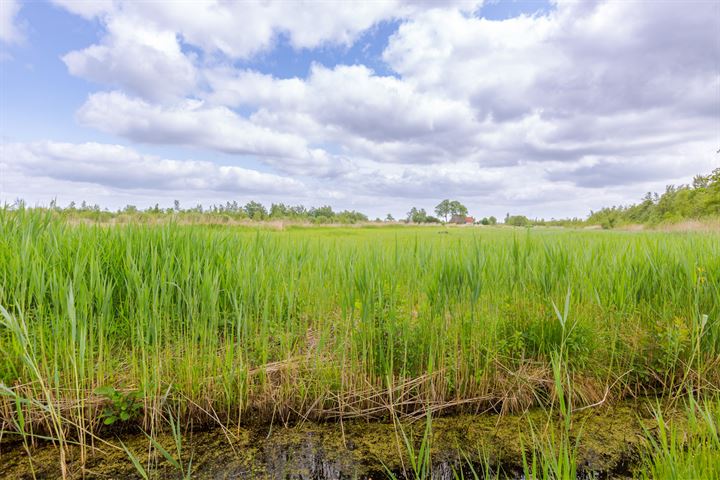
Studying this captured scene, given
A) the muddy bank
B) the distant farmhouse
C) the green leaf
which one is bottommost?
the muddy bank

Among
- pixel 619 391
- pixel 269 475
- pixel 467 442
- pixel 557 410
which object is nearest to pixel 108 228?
pixel 269 475

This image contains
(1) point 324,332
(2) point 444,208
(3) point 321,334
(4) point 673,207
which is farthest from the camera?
(2) point 444,208

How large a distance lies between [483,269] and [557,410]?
1242 mm

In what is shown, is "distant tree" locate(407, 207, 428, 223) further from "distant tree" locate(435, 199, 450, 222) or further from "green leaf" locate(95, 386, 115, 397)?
"green leaf" locate(95, 386, 115, 397)

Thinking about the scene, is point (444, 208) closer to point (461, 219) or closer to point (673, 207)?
point (461, 219)

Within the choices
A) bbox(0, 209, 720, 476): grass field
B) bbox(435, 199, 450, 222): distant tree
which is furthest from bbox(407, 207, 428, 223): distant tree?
bbox(0, 209, 720, 476): grass field

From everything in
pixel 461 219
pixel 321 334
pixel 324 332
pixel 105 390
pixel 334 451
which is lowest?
pixel 334 451

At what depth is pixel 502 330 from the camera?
2.79 m

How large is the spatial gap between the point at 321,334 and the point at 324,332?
394mm

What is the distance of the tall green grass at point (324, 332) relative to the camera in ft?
7.21

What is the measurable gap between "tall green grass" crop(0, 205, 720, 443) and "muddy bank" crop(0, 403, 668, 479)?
0.44ft

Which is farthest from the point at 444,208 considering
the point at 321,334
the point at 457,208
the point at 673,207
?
the point at 321,334

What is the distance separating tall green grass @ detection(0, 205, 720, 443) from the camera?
7.21 feet

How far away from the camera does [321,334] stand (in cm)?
276
